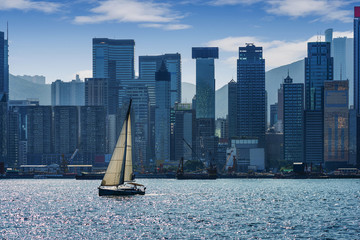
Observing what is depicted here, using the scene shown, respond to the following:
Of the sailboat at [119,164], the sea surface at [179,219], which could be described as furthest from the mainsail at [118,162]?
the sea surface at [179,219]

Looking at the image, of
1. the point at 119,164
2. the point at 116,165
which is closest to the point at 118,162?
the point at 119,164

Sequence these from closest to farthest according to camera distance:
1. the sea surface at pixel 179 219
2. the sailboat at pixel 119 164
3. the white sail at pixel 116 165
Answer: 1. the sea surface at pixel 179 219
2. the sailboat at pixel 119 164
3. the white sail at pixel 116 165

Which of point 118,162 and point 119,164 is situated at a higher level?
point 118,162

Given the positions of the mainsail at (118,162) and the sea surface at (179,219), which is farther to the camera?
the mainsail at (118,162)

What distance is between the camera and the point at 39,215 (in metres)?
125

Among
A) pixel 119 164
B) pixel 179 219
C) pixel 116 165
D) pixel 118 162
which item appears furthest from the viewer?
pixel 119 164

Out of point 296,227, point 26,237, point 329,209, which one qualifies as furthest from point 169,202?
point 26,237

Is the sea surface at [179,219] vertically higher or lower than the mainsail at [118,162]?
lower

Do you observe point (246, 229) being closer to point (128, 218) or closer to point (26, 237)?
point (128, 218)

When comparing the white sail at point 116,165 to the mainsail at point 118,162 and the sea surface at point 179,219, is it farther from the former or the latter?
the sea surface at point 179,219

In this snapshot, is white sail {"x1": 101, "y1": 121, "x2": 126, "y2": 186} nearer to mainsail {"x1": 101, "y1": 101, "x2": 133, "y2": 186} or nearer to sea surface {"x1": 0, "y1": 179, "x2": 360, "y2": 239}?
mainsail {"x1": 101, "y1": 101, "x2": 133, "y2": 186}

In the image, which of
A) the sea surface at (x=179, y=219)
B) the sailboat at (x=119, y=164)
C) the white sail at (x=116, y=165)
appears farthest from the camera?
the white sail at (x=116, y=165)

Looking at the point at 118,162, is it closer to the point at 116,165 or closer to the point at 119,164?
the point at 119,164

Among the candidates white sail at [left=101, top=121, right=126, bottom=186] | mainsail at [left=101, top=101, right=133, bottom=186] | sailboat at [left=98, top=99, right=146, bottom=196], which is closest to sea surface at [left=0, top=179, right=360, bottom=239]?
sailboat at [left=98, top=99, right=146, bottom=196]
